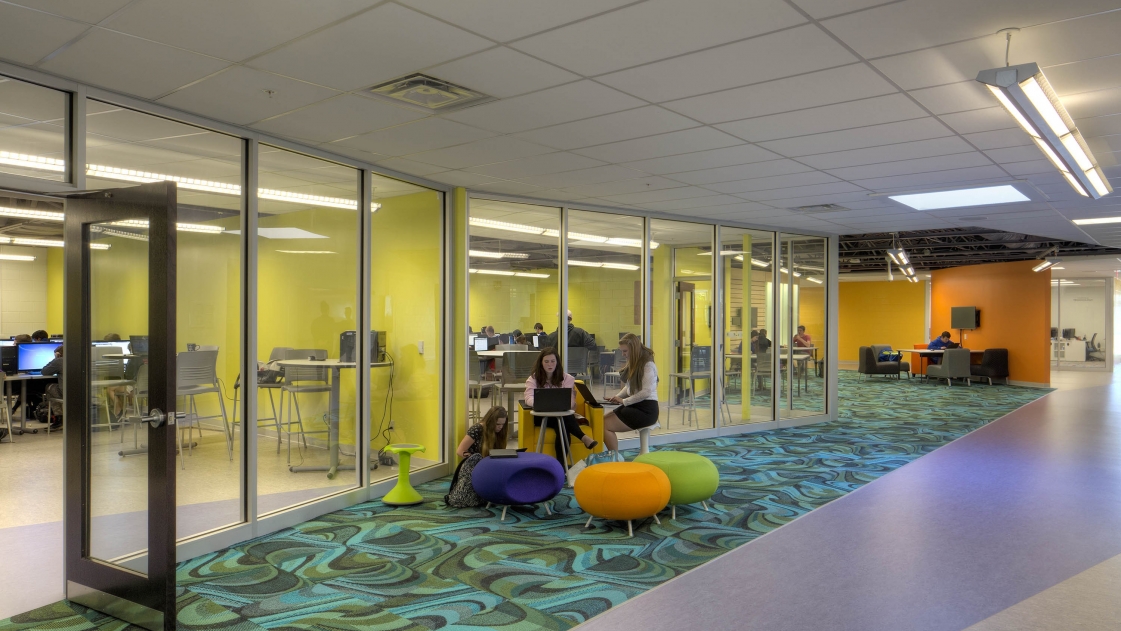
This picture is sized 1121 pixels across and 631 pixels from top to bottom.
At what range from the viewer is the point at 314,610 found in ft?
12.5

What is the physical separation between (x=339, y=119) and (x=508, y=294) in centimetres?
340

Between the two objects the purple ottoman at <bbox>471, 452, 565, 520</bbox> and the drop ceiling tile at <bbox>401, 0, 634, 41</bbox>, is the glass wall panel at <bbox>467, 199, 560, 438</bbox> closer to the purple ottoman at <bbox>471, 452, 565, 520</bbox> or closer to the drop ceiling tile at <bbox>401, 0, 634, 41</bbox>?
the purple ottoman at <bbox>471, 452, 565, 520</bbox>

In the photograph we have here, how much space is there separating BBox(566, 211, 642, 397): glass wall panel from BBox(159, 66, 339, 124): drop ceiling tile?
4370 mm

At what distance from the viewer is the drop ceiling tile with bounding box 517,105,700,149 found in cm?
477

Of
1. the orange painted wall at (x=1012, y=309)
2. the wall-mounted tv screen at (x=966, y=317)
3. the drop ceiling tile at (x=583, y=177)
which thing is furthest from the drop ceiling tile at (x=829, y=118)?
the wall-mounted tv screen at (x=966, y=317)

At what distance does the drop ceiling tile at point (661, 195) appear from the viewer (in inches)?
299

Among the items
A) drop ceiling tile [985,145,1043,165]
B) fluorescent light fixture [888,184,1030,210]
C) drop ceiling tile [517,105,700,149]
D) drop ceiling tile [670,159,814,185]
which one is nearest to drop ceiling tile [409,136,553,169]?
drop ceiling tile [517,105,700,149]

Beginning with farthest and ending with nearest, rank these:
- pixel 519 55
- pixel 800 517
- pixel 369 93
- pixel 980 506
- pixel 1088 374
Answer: pixel 1088 374 → pixel 980 506 → pixel 800 517 → pixel 369 93 → pixel 519 55

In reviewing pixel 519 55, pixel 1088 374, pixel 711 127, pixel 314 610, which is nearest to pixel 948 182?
pixel 711 127

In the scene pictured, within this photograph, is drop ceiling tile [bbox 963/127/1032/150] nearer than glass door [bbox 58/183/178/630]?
No

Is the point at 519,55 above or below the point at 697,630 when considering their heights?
above

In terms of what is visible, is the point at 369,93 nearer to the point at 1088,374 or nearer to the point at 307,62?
the point at 307,62

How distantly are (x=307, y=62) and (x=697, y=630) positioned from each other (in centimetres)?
359

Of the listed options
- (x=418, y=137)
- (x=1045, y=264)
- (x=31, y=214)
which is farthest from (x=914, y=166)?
(x=1045, y=264)
